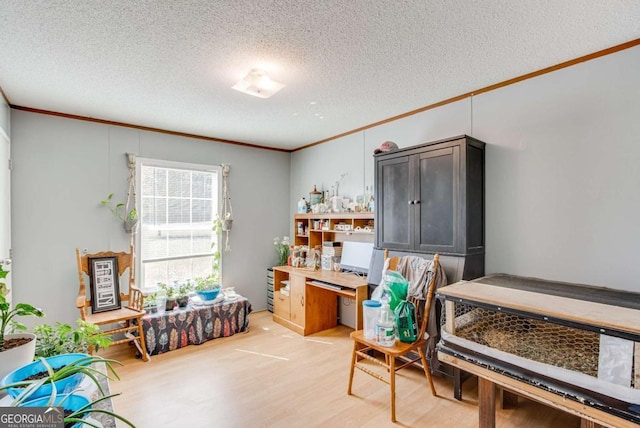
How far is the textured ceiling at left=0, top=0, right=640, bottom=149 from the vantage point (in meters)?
1.66

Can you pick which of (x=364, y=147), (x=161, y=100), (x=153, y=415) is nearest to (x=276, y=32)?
(x=161, y=100)

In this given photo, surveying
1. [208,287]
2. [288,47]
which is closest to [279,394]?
[208,287]

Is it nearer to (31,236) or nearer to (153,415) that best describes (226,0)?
(153,415)

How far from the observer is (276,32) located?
1.85 meters

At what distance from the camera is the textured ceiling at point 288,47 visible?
166 centimetres

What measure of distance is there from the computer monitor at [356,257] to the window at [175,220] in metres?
1.73

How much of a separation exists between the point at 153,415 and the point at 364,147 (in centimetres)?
324

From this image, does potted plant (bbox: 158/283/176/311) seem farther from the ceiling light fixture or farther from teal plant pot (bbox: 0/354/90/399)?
teal plant pot (bbox: 0/354/90/399)

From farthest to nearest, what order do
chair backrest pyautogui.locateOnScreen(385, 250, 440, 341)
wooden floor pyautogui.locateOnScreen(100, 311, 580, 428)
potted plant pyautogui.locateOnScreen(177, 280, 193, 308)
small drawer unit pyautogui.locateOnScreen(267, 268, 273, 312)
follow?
small drawer unit pyautogui.locateOnScreen(267, 268, 273, 312)
potted plant pyautogui.locateOnScreen(177, 280, 193, 308)
chair backrest pyautogui.locateOnScreen(385, 250, 440, 341)
wooden floor pyautogui.locateOnScreen(100, 311, 580, 428)

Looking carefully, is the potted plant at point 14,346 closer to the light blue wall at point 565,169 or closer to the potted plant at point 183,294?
the potted plant at point 183,294

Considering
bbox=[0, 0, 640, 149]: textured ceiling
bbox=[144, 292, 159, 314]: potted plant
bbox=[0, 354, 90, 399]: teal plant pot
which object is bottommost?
bbox=[144, 292, 159, 314]: potted plant

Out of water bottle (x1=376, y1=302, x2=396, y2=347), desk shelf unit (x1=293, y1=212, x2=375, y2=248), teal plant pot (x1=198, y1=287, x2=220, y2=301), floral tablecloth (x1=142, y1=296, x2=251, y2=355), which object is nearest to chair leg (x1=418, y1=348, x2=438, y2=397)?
water bottle (x1=376, y1=302, x2=396, y2=347)

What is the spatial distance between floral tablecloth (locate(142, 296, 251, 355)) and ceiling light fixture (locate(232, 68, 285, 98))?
2.47m

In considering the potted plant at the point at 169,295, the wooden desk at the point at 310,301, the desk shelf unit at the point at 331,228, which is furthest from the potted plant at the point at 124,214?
the desk shelf unit at the point at 331,228
